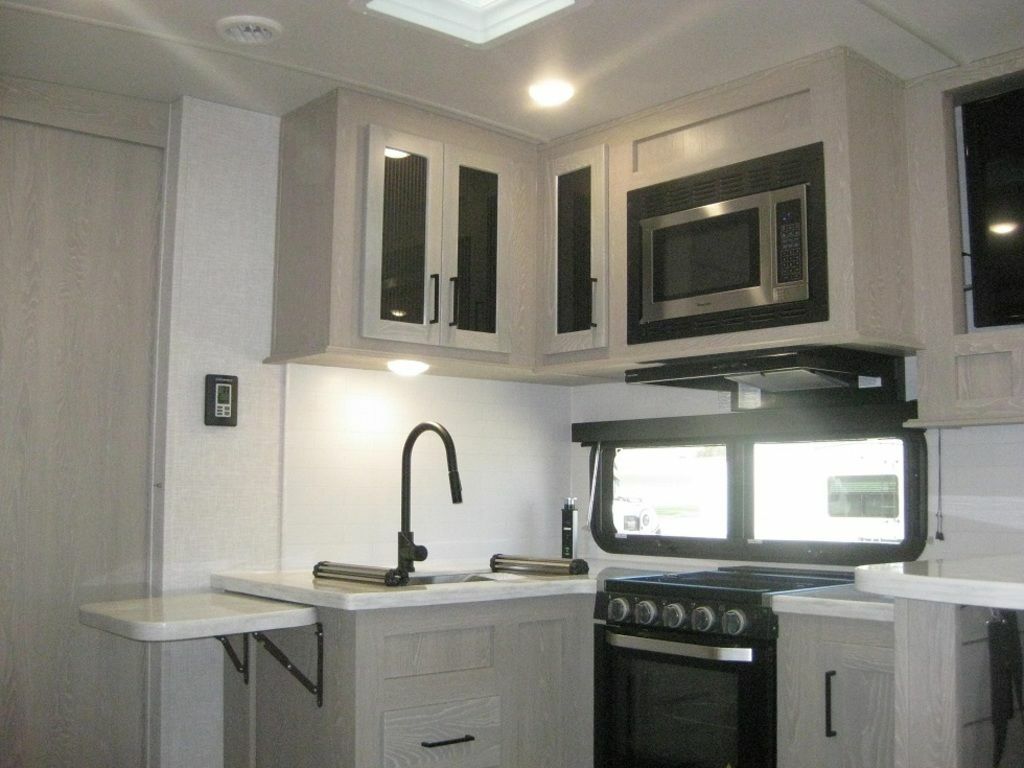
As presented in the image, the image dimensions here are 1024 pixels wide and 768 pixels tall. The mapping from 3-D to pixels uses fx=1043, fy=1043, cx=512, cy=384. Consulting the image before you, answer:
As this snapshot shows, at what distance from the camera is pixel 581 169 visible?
352 cm

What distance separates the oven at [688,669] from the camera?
276cm

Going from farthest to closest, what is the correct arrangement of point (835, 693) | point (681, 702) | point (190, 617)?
point (681, 702)
point (835, 693)
point (190, 617)

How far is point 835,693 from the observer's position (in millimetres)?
2619

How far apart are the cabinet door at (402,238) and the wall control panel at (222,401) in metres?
0.48

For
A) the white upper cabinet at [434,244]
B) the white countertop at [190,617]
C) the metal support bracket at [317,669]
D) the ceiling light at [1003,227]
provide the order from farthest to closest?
the white upper cabinet at [434,244]
the ceiling light at [1003,227]
the metal support bracket at [317,669]
the white countertop at [190,617]

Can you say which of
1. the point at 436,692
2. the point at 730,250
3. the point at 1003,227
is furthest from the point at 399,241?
the point at 1003,227

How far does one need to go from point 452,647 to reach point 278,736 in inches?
22.1

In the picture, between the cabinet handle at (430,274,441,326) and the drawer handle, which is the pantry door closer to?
the cabinet handle at (430,274,441,326)

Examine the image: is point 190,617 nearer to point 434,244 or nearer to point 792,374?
point 434,244

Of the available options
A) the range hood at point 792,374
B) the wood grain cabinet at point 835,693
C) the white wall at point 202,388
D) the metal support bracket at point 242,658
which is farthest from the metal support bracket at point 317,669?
the range hood at point 792,374

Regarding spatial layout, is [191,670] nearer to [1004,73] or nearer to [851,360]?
[851,360]

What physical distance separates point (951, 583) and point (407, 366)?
210 cm

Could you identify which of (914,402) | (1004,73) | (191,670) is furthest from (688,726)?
(1004,73)

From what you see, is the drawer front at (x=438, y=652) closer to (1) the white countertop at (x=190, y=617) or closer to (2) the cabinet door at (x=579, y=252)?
(1) the white countertop at (x=190, y=617)
